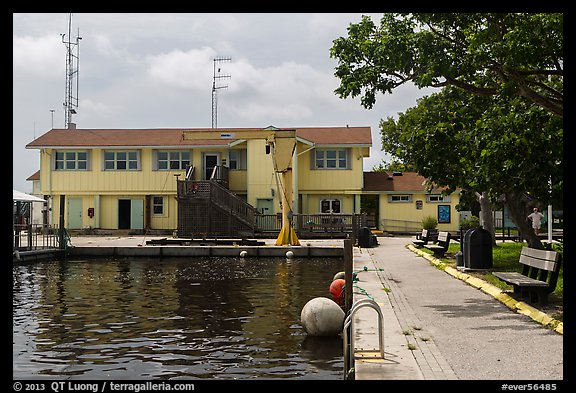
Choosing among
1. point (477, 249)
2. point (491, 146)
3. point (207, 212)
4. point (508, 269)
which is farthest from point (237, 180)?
point (491, 146)

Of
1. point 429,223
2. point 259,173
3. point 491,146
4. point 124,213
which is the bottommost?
point 429,223

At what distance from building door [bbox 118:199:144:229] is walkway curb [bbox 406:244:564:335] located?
90.9 ft

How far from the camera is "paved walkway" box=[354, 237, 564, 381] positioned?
7.49 metres

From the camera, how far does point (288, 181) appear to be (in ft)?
102

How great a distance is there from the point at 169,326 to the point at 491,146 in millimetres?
9411

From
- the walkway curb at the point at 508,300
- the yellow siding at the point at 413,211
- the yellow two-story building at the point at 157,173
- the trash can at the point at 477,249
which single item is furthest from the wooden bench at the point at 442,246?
the yellow siding at the point at 413,211

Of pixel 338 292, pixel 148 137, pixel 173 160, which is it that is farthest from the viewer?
pixel 148 137

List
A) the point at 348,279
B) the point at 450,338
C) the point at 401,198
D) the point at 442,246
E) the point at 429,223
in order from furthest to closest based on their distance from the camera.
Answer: the point at 401,198 → the point at 429,223 → the point at 442,246 → the point at 348,279 → the point at 450,338

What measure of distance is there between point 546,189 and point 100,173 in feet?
109

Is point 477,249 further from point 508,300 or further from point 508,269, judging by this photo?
point 508,300

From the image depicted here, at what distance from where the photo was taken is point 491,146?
16734 mm

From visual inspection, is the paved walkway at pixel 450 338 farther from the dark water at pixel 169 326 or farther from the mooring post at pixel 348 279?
the dark water at pixel 169 326
